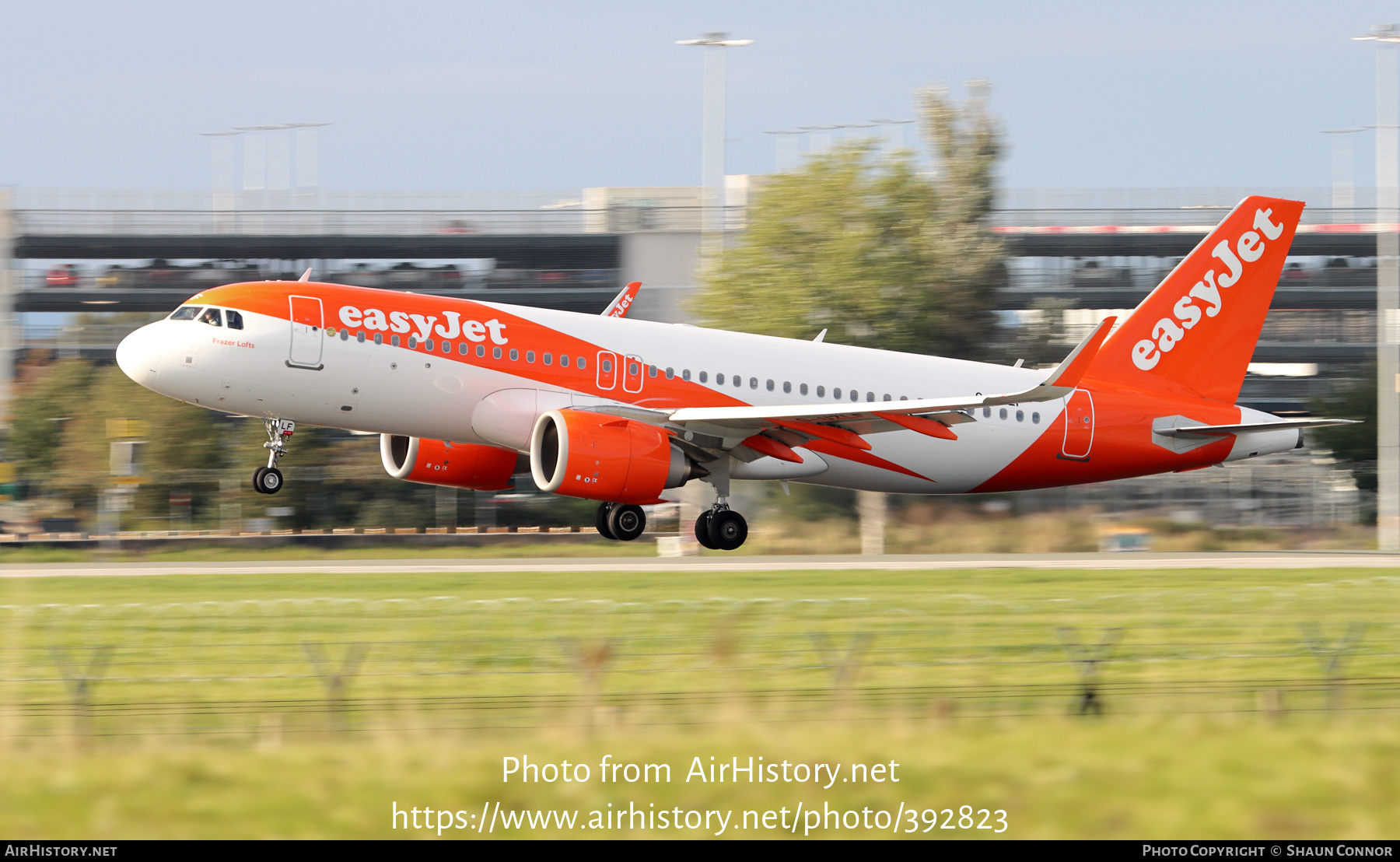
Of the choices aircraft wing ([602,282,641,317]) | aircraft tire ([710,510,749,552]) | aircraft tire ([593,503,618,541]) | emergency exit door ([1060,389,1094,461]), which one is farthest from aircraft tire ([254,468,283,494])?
emergency exit door ([1060,389,1094,461])

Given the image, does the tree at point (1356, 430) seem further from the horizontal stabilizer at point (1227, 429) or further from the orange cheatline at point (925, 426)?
the orange cheatline at point (925, 426)

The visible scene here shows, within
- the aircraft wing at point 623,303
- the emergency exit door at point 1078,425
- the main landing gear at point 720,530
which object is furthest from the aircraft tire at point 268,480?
the emergency exit door at point 1078,425

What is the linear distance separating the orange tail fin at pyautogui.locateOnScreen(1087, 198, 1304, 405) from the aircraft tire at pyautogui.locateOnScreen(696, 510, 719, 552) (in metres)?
9.41

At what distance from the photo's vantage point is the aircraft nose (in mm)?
26891

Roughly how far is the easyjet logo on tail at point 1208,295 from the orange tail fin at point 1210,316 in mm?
17

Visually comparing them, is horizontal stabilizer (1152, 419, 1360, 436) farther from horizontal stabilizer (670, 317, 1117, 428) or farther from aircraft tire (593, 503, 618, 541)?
aircraft tire (593, 503, 618, 541)

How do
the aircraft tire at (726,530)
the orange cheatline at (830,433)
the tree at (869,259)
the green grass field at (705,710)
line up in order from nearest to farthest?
the green grass field at (705,710) < the orange cheatline at (830,433) < the aircraft tire at (726,530) < the tree at (869,259)

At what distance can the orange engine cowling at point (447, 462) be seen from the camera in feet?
102

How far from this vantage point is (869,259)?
47.0 meters

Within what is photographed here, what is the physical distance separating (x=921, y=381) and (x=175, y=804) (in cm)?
2314

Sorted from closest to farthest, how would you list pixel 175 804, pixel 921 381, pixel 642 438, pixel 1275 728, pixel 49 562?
pixel 175 804, pixel 1275 728, pixel 642 438, pixel 921 381, pixel 49 562

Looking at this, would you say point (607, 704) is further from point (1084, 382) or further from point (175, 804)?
point (1084, 382)

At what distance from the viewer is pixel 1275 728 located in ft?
41.3

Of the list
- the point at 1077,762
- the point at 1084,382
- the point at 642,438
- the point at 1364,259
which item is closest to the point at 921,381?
the point at 1084,382
